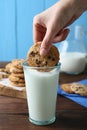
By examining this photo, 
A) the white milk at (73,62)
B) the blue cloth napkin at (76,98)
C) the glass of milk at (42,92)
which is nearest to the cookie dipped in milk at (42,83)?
the glass of milk at (42,92)

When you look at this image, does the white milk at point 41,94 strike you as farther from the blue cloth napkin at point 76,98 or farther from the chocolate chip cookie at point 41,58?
the blue cloth napkin at point 76,98


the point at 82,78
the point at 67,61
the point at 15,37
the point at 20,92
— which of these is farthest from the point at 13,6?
the point at 20,92

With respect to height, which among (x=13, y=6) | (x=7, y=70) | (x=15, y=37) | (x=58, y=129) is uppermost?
(x=13, y=6)

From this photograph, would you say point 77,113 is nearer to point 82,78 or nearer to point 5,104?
point 5,104

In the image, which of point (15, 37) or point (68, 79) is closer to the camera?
point (68, 79)

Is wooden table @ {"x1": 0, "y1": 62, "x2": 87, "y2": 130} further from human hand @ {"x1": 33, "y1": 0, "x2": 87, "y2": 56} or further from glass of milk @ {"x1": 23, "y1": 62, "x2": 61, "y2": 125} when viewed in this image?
human hand @ {"x1": 33, "y1": 0, "x2": 87, "y2": 56}

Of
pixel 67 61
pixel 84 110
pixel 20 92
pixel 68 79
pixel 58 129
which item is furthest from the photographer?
pixel 67 61

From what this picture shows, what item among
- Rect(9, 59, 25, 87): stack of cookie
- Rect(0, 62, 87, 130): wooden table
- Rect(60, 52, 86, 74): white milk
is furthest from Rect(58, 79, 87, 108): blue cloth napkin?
Rect(60, 52, 86, 74): white milk

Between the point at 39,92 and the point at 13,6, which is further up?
the point at 13,6
